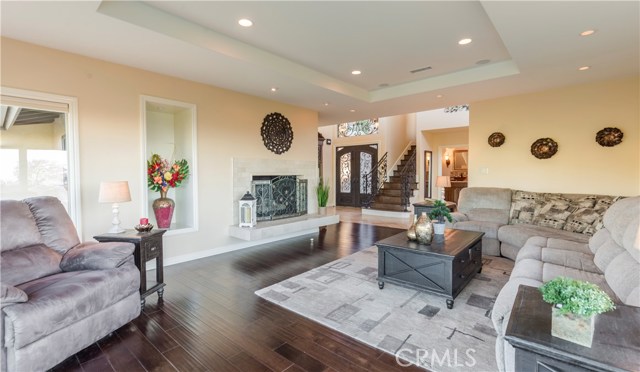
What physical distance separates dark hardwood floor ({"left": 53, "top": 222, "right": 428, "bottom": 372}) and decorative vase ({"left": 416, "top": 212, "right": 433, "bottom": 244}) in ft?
4.57

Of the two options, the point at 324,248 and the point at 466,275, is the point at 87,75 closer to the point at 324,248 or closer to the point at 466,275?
the point at 324,248

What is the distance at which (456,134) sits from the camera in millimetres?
10086

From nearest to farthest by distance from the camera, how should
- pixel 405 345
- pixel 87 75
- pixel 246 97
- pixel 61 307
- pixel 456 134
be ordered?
1. pixel 61 307
2. pixel 405 345
3. pixel 87 75
4. pixel 246 97
5. pixel 456 134

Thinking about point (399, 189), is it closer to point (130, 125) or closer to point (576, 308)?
point (130, 125)

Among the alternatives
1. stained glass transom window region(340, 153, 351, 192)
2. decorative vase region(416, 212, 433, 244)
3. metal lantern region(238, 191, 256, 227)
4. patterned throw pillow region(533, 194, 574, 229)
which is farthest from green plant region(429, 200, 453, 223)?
stained glass transom window region(340, 153, 351, 192)

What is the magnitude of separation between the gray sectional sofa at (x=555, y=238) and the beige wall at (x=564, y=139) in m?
0.56

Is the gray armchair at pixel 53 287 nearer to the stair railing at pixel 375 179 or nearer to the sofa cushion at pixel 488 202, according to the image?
the sofa cushion at pixel 488 202

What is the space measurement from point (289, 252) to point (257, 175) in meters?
1.56

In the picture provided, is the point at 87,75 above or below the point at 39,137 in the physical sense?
above

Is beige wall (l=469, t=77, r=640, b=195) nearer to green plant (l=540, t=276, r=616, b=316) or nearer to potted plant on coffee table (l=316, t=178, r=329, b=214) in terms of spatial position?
potted plant on coffee table (l=316, t=178, r=329, b=214)

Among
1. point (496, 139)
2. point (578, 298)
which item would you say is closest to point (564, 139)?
point (496, 139)

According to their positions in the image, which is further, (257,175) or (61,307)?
(257,175)

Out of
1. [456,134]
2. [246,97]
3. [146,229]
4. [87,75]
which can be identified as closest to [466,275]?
[146,229]

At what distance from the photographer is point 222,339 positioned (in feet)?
7.68
